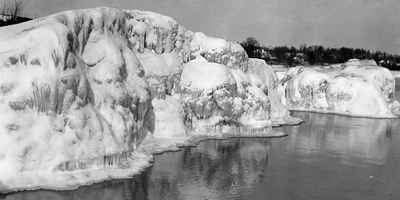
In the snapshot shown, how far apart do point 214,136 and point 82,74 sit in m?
14.4

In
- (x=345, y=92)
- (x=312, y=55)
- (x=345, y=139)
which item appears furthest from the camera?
(x=312, y=55)

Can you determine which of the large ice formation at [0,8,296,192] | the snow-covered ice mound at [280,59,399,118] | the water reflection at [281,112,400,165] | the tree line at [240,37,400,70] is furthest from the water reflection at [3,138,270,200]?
the tree line at [240,37,400,70]

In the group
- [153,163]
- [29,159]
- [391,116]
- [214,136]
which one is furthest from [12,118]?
[391,116]

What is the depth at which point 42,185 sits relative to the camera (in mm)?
18547

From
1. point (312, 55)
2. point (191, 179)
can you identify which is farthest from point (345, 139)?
point (312, 55)

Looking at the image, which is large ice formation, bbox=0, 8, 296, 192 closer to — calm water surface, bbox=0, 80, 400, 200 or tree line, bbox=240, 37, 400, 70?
calm water surface, bbox=0, 80, 400, 200

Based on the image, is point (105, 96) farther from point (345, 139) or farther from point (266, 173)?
point (345, 139)

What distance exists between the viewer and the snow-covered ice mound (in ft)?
212

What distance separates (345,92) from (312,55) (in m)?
87.5

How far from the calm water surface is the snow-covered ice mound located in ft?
93.5

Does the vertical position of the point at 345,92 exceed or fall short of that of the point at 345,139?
it exceeds it

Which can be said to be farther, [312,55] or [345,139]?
[312,55]

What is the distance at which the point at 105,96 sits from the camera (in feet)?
82.9

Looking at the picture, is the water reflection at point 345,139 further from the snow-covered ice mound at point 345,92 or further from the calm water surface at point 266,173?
the snow-covered ice mound at point 345,92
